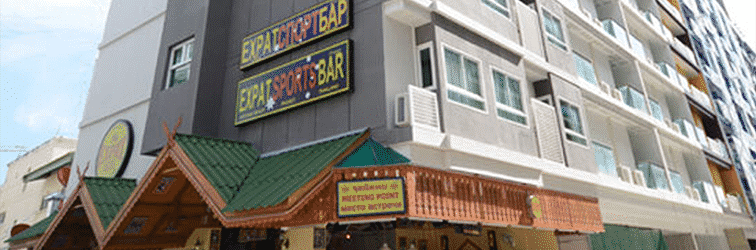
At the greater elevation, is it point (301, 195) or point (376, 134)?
point (376, 134)

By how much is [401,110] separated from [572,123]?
25.3 feet

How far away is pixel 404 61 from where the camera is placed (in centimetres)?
1024

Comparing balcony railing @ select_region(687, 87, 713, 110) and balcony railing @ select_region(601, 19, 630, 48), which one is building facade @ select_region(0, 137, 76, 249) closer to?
balcony railing @ select_region(601, 19, 630, 48)

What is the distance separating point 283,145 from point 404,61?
3.60 meters

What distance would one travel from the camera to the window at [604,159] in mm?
15125

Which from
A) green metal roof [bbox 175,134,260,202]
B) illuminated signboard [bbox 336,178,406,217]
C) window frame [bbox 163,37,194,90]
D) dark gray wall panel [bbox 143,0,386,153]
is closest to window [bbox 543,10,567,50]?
dark gray wall panel [bbox 143,0,386,153]

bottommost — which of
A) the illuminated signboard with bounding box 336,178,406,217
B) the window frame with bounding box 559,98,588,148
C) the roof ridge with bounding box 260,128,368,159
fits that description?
the illuminated signboard with bounding box 336,178,406,217

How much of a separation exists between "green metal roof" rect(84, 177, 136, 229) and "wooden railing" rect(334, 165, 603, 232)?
674 centimetres

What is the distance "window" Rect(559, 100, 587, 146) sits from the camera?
14.0m

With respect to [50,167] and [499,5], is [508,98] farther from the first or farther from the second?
[50,167]

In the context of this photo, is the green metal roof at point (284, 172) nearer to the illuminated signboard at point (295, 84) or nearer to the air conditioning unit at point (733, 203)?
the illuminated signboard at point (295, 84)

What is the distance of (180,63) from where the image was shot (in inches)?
556

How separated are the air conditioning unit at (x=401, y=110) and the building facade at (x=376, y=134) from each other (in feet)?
0.10

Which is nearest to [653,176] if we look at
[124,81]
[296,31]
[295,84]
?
[295,84]
